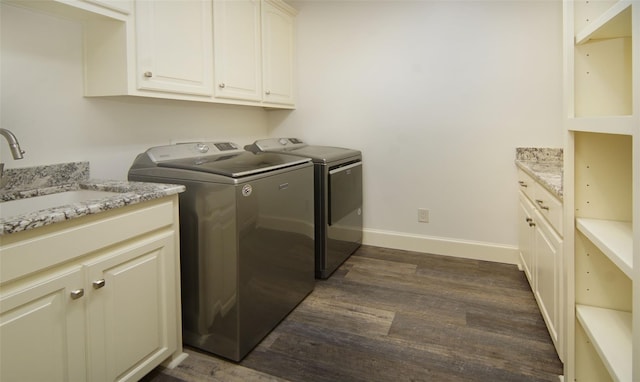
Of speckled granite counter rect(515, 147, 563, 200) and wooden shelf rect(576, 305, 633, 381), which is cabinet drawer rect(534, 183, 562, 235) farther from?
wooden shelf rect(576, 305, 633, 381)

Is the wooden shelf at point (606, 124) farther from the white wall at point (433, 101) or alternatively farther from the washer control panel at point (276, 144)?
the washer control panel at point (276, 144)

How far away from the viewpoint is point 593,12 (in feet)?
3.82

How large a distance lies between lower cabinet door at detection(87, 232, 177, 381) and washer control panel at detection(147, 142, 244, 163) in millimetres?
543

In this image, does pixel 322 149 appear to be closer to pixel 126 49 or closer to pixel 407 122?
pixel 407 122

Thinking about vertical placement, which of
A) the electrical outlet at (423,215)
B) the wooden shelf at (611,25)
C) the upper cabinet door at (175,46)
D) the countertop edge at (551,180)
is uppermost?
the upper cabinet door at (175,46)

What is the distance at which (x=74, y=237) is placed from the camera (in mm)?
1245

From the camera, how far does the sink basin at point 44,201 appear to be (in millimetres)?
1509

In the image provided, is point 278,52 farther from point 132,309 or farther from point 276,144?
point 132,309

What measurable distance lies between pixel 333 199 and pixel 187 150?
3.47ft

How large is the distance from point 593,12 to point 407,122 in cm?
198

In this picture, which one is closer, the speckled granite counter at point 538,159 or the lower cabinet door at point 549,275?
the lower cabinet door at point 549,275

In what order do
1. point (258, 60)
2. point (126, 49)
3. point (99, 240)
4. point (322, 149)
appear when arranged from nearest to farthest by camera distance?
1. point (99, 240)
2. point (126, 49)
3. point (258, 60)
4. point (322, 149)

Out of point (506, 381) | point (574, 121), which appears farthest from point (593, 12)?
point (506, 381)

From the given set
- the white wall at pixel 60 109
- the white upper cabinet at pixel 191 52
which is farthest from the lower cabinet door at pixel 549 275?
the white wall at pixel 60 109
